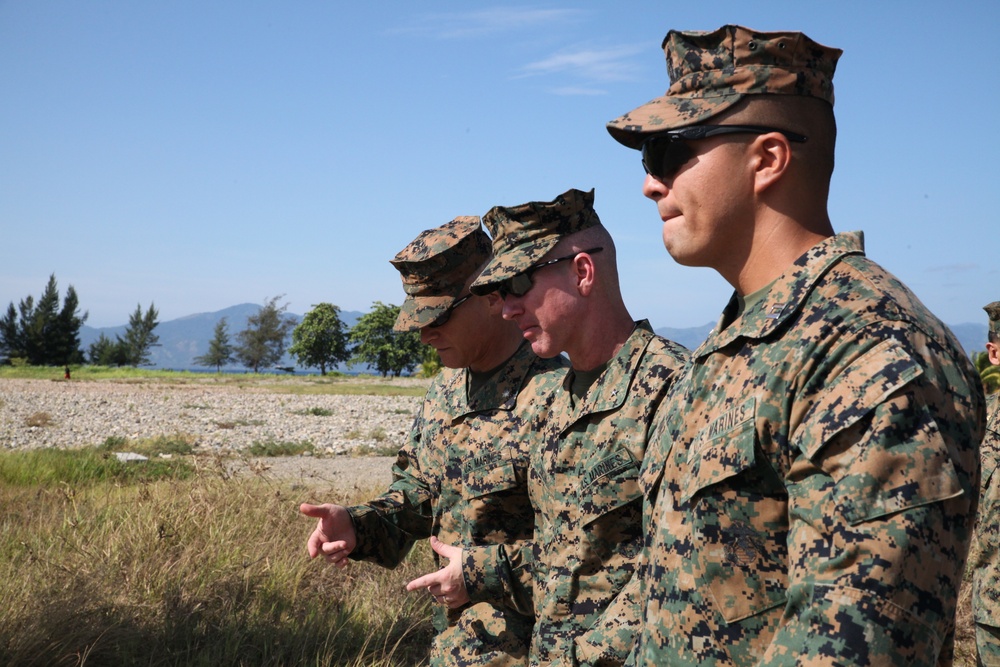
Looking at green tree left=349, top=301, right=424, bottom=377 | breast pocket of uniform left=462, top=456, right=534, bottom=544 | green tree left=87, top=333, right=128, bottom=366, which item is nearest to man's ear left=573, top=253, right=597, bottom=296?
breast pocket of uniform left=462, top=456, right=534, bottom=544

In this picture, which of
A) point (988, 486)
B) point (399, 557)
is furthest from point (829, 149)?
point (988, 486)

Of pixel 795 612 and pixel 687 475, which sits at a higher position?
pixel 687 475

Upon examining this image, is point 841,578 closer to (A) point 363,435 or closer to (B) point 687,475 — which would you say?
(B) point 687,475

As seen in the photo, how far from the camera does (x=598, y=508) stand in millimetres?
2752

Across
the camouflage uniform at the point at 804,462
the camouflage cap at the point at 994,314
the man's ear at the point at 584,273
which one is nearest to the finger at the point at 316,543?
the man's ear at the point at 584,273

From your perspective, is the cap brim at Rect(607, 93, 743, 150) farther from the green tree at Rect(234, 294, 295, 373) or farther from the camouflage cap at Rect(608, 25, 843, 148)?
the green tree at Rect(234, 294, 295, 373)

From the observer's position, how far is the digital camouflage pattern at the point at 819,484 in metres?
1.38

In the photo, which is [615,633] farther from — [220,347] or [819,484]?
[220,347]

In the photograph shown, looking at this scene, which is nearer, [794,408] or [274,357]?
[794,408]

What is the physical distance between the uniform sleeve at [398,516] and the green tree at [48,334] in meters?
68.3

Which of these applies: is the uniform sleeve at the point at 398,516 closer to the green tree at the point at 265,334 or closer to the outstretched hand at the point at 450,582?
the outstretched hand at the point at 450,582

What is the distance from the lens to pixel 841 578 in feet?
4.58

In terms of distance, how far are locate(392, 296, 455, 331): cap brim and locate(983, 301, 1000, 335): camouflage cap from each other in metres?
4.22

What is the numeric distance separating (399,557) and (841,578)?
8.87 feet
